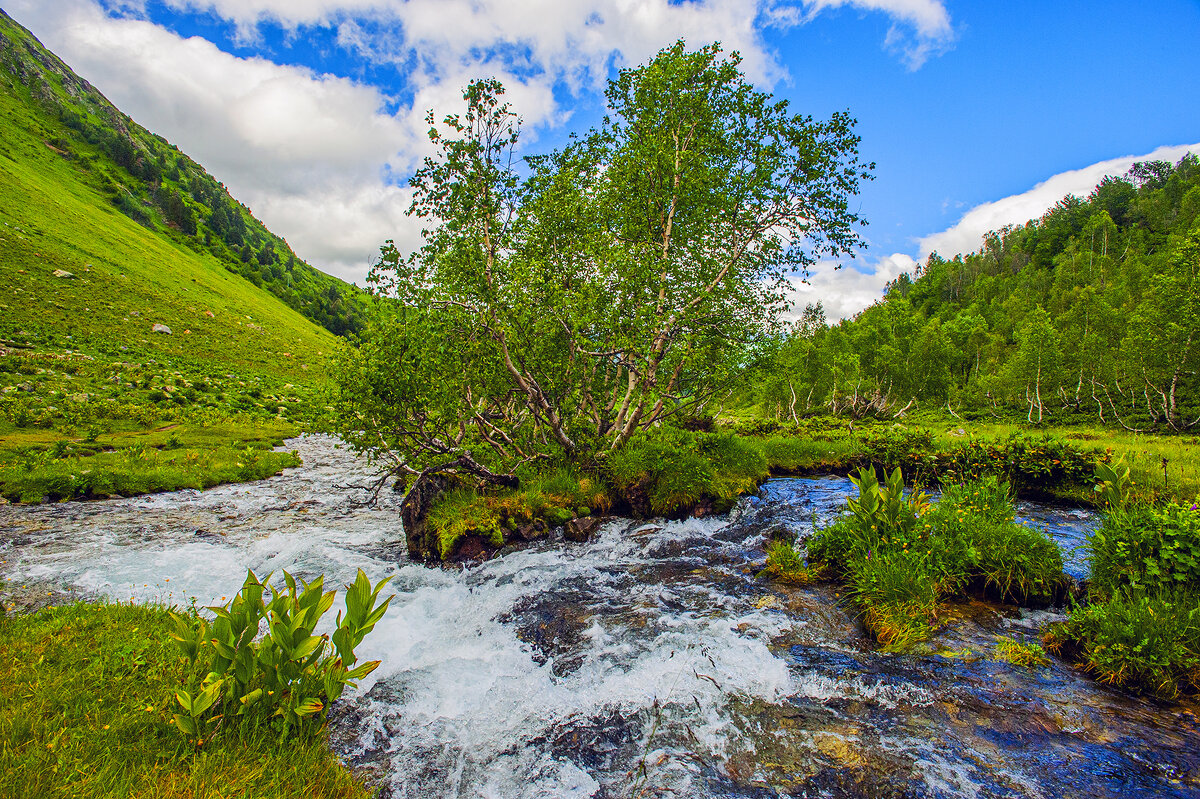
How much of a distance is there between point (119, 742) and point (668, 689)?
5.45 m

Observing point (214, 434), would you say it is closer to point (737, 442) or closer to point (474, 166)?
point (474, 166)

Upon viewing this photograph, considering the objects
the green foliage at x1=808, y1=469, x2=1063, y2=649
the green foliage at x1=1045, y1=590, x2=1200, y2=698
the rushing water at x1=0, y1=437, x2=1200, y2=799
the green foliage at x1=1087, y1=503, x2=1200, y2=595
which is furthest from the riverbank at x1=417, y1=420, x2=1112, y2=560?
the green foliage at x1=1045, y1=590, x2=1200, y2=698

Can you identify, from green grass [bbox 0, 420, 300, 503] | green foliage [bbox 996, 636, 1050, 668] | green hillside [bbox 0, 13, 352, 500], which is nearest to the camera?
green foliage [bbox 996, 636, 1050, 668]

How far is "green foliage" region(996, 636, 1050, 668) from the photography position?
6.23 meters

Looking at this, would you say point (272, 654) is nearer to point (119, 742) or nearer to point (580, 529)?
Answer: point (119, 742)

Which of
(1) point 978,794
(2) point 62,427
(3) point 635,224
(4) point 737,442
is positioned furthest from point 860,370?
(2) point 62,427

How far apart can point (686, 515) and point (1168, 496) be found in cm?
1248

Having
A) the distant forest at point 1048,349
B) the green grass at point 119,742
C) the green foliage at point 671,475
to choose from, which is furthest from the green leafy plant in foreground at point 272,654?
the distant forest at point 1048,349

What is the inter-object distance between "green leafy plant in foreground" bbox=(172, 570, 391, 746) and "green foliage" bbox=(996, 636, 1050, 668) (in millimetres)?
7957

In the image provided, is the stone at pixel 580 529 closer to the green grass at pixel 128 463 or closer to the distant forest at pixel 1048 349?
the distant forest at pixel 1048 349

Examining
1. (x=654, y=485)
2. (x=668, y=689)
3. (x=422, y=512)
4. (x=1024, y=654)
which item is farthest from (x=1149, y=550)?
(x=422, y=512)

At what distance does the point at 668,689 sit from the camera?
6.05 m

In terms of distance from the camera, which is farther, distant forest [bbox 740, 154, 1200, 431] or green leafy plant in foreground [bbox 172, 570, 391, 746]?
distant forest [bbox 740, 154, 1200, 431]

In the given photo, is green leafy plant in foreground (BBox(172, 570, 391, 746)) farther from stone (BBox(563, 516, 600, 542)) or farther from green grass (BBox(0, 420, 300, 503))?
green grass (BBox(0, 420, 300, 503))
